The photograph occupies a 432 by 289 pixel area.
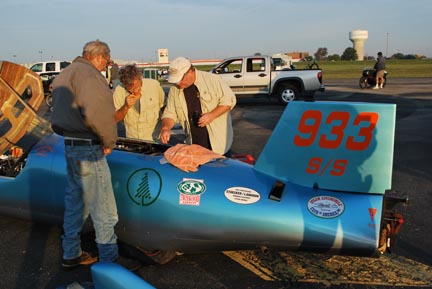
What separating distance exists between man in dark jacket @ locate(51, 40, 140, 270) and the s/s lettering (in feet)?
4.83

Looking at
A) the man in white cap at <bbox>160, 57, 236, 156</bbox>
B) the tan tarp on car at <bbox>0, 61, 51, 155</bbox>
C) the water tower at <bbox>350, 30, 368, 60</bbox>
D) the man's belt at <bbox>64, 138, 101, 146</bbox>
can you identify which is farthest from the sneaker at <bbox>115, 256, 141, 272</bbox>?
the water tower at <bbox>350, 30, 368, 60</bbox>

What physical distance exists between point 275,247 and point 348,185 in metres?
0.71

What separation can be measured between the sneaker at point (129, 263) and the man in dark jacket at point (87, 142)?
20 cm

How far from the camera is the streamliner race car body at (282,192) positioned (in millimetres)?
2941

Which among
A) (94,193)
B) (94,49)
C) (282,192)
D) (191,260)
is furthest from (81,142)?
(282,192)

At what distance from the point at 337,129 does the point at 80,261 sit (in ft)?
8.00

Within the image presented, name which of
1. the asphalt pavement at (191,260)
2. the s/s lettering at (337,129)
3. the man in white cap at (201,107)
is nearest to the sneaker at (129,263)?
the asphalt pavement at (191,260)

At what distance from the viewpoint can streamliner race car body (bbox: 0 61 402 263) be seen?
9.65 ft

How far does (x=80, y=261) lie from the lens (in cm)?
367

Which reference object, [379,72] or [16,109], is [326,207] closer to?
[16,109]

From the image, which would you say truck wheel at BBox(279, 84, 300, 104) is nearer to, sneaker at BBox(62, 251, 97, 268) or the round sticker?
sneaker at BBox(62, 251, 97, 268)

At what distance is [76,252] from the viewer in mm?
3635

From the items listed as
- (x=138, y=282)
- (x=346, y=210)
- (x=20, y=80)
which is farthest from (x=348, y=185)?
(x=20, y=80)

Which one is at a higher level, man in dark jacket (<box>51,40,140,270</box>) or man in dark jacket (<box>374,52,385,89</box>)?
man in dark jacket (<box>374,52,385,89</box>)
